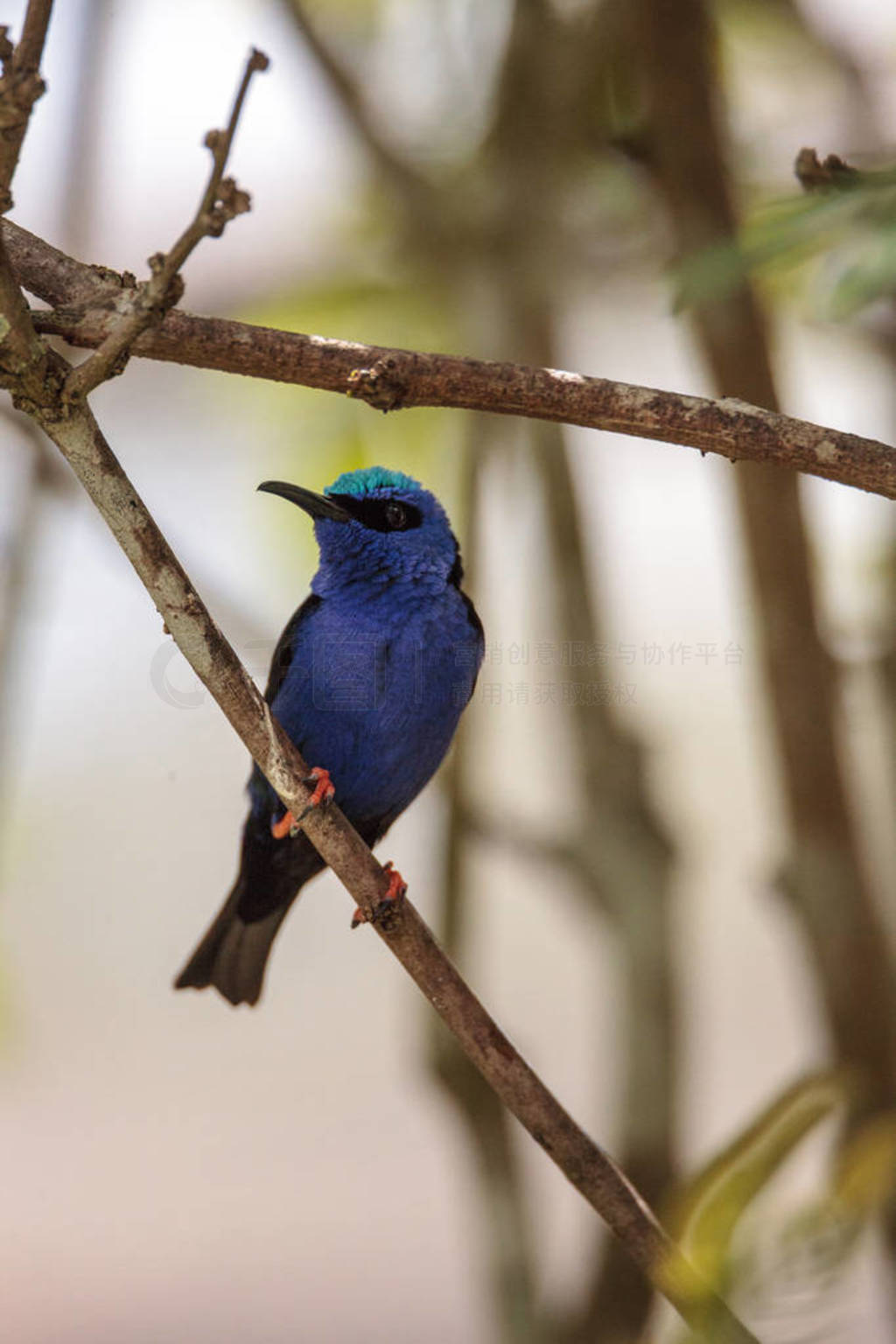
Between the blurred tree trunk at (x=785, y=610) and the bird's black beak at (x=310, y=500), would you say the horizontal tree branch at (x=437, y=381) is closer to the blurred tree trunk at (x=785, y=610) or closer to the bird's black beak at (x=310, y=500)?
the bird's black beak at (x=310, y=500)

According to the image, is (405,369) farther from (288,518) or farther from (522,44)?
(522,44)

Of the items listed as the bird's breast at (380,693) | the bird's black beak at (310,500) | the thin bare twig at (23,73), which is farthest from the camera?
the bird's breast at (380,693)

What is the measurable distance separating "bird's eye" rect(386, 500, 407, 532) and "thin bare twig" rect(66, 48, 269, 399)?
162 cm

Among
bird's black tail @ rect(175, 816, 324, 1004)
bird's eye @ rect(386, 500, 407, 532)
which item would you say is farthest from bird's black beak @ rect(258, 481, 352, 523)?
bird's black tail @ rect(175, 816, 324, 1004)

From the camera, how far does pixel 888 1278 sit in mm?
4211

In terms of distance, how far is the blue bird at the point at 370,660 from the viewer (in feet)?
11.7

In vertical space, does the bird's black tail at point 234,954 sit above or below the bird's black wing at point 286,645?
below

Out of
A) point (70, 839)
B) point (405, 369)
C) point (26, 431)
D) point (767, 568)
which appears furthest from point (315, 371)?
point (70, 839)

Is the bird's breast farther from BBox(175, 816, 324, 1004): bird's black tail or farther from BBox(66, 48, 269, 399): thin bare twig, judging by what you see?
BBox(66, 48, 269, 399): thin bare twig

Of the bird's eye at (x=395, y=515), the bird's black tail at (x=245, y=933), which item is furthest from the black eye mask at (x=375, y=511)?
the bird's black tail at (x=245, y=933)

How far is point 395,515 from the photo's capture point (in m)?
3.70

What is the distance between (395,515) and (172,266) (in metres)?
1.78

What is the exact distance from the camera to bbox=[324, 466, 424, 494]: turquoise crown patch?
372 cm

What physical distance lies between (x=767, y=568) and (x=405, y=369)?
7.38ft
